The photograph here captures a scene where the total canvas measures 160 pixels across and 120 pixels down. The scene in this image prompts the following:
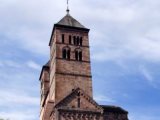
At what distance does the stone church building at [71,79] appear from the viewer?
4103 centimetres

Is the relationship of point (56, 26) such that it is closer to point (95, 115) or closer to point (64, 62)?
point (64, 62)

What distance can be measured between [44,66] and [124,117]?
14.1m

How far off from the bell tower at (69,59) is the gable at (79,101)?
40.1 inches

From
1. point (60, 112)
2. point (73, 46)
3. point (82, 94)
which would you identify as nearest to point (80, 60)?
point (73, 46)

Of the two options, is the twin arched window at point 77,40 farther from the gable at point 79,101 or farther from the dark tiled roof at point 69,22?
the gable at point 79,101

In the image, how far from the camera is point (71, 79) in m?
43.4

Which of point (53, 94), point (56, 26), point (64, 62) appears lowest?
point (53, 94)

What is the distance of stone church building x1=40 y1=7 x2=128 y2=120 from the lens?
41.0 metres

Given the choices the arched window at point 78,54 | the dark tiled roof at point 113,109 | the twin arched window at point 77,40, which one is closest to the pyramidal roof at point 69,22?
the twin arched window at point 77,40

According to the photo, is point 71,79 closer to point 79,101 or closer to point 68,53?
point 79,101

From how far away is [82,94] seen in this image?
42125 mm

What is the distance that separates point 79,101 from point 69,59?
5.59 m

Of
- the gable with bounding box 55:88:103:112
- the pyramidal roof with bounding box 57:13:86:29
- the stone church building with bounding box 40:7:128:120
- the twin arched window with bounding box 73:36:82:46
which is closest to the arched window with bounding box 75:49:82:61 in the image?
the stone church building with bounding box 40:7:128:120

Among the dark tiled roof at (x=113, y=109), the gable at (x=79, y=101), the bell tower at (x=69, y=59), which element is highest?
the bell tower at (x=69, y=59)
